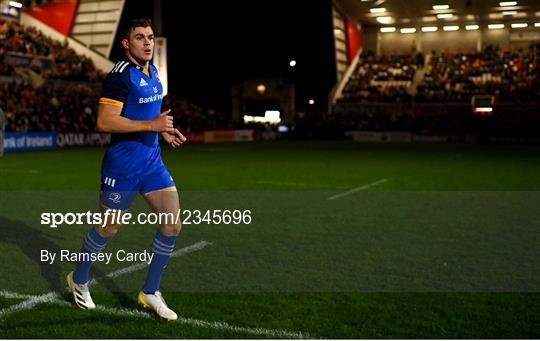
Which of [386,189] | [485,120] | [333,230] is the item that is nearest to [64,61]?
[485,120]

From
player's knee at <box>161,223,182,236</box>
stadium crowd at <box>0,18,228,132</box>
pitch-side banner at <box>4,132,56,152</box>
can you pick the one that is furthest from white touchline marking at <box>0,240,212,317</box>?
stadium crowd at <box>0,18,228,132</box>

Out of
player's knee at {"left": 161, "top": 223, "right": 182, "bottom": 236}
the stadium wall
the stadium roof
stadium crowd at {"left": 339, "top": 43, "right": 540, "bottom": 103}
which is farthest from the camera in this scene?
the stadium roof

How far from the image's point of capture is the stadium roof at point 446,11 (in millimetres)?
52438

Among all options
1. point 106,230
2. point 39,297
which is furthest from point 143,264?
point 106,230

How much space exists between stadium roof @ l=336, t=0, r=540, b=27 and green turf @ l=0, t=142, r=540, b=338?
138 feet

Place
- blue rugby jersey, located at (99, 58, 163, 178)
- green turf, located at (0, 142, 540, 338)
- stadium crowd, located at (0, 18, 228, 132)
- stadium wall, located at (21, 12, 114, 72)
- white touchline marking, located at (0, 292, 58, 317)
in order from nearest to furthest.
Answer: blue rugby jersey, located at (99, 58, 163, 178), green turf, located at (0, 142, 540, 338), white touchline marking, located at (0, 292, 58, 317), stadium crowd, located at (0, 18, 228, 132), stadium wall, located at (21, 12, 114, 72)

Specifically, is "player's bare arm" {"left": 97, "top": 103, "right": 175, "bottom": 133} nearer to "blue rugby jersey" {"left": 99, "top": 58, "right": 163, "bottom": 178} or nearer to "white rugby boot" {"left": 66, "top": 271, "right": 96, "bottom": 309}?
"blue rugby jersey" {"left": 99, "top": 58, "right": 163, "bottom": 178}

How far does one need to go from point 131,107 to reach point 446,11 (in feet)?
180

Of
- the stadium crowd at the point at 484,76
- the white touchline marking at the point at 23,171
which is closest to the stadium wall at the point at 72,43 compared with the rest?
the stadium crowd at the point at 484,76

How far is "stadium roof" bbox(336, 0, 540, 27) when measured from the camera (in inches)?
2064

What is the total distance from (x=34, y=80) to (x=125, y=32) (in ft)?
112

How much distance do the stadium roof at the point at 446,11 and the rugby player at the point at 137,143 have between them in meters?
51.0

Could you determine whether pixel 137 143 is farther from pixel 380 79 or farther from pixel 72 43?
pixel 380 79

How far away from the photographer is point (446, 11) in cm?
5525
